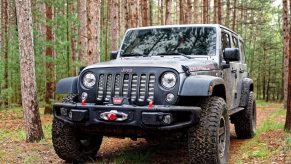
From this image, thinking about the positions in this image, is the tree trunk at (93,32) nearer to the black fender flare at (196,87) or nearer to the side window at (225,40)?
the side window at (225,40)

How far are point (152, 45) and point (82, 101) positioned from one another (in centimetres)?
202

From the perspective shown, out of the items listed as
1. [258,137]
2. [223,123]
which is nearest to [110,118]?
[223,123]

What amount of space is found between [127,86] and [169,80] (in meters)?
0.58

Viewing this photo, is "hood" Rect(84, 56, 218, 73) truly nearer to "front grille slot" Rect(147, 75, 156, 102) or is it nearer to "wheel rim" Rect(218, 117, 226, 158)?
"front grille slot" Rect(147, 75, 156, 102)

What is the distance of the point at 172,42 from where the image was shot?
6.80 metres

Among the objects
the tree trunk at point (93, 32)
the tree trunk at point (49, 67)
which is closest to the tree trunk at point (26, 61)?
the tree trunk at point (93, 32)

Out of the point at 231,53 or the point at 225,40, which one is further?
the point at 225,40

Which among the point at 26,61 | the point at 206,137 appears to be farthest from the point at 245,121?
the point at 26,61

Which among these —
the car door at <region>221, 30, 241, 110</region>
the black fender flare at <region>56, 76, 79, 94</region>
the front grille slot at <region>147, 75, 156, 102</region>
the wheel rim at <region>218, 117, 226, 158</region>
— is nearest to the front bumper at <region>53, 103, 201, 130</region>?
the front grille slot at <region>147, 75, 156, 102</region>

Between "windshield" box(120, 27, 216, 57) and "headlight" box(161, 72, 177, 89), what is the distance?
4.49 feet

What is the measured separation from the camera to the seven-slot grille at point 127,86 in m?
5.13

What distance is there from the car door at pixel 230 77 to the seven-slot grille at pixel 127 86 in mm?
2157

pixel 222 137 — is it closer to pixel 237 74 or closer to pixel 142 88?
pixel 142 88

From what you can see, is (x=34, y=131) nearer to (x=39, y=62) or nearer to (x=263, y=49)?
(x=39, y=62)
